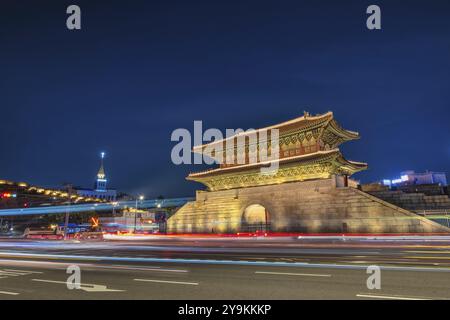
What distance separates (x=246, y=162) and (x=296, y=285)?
118 feet

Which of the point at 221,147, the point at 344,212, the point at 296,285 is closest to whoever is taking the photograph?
the point at 296,285

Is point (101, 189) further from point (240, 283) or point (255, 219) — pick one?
point (240, 283)

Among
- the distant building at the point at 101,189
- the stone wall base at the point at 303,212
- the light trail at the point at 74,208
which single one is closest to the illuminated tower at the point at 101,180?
the distant building at the point at 101,189

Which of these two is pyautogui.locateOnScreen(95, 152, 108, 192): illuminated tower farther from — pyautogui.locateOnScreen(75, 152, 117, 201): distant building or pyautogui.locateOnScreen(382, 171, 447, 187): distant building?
pyautogui.locateOnScreen(382, 171, 447, 187): distant building

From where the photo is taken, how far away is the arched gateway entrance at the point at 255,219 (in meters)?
39.2

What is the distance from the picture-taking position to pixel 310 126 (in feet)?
124

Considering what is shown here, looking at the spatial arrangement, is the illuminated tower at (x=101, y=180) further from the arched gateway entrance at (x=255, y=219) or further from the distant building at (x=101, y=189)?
the arched gateway entrance at (x=255, y=219)

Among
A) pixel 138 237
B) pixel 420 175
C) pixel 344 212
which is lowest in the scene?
pixel 138 237

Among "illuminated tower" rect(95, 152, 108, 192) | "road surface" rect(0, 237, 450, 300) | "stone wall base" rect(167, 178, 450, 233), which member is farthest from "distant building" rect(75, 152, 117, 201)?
"road surface" rect(0, 237, 450, 300)

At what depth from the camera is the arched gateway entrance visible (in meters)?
39.2

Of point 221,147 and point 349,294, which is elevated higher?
point 221,147

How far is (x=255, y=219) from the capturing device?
146 feet
